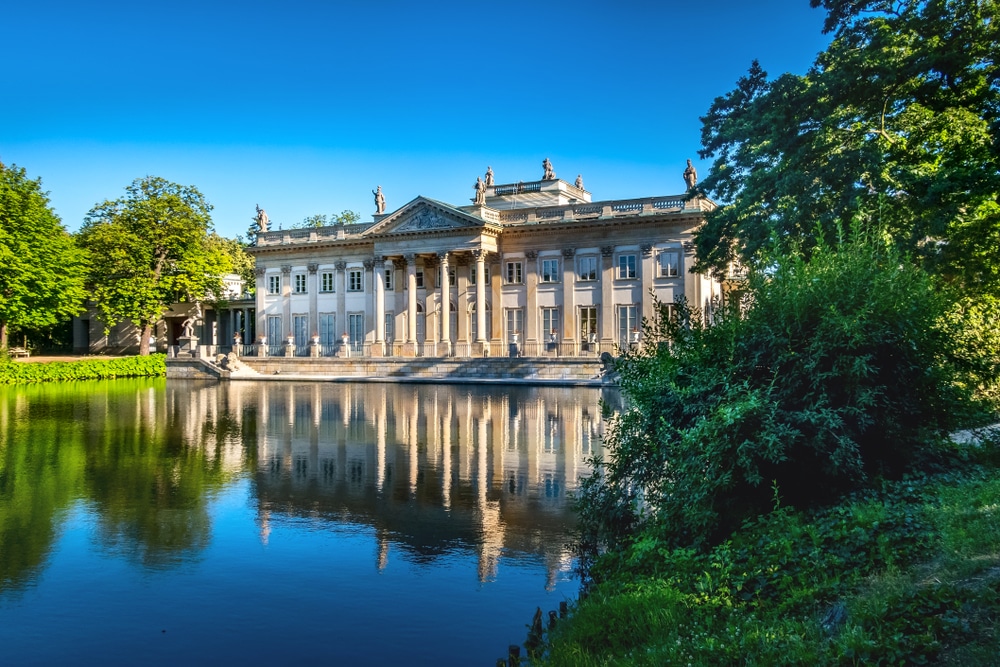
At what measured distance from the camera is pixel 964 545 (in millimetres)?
6902

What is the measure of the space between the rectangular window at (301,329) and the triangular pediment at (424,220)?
983 cm

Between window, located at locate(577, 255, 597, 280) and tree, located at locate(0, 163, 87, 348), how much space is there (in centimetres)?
3529

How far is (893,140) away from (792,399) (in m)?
16.4

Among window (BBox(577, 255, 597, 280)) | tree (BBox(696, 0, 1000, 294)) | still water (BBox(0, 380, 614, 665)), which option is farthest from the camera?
window (BBox(577, 255, 597, 280))

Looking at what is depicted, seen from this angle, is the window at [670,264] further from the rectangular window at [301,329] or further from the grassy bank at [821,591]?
the grassy bank at [821,591]

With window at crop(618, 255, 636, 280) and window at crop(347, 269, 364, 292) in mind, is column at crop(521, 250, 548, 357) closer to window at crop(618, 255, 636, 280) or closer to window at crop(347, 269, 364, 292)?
window at crop(618, 255, 636, 280)

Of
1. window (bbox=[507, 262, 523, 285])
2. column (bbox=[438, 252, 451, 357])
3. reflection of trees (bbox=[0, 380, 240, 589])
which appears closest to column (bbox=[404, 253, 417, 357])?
column (bbox=[438, 252, 451, 357])

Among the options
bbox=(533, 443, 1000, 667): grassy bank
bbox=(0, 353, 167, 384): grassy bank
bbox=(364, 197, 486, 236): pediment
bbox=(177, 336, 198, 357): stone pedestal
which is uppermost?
bbox=(364, 197, 486, 236): pediment

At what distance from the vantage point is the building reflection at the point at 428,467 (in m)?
10.8

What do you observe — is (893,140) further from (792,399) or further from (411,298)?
(411,298)

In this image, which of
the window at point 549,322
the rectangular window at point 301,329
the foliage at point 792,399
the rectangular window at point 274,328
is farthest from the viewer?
the rectangular window at point 274,328

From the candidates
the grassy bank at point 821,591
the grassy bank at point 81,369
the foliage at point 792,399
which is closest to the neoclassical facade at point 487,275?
the grassy bank at point 81,369

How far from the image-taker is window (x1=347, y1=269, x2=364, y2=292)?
57.3m

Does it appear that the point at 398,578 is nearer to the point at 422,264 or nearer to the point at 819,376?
the point at 819,376
